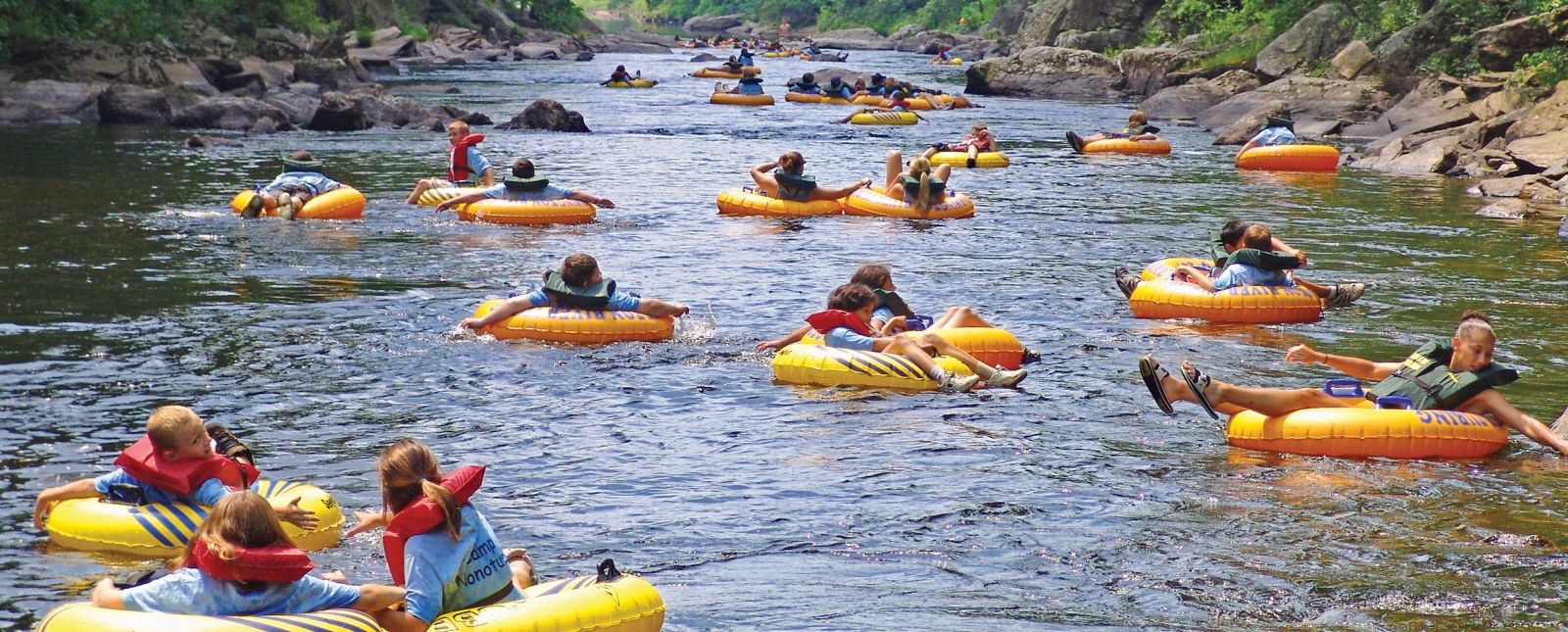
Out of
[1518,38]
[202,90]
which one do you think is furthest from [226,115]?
[1518,38]

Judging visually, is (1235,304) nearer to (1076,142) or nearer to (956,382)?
(956,382)

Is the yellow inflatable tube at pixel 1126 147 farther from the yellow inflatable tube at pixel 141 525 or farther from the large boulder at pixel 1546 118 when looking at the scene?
the yellow inflatable tube at pixel 141 525

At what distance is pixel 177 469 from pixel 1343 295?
1096 centimetres

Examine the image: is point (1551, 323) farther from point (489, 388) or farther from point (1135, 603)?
point (489, 388)

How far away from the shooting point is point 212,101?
109ft

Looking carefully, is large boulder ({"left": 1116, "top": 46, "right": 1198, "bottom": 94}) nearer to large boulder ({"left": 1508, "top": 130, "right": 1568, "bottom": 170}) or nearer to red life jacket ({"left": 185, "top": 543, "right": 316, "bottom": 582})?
large boulder ({"left": 1508, "top": 130, "right": 1568, "bottom": 170})

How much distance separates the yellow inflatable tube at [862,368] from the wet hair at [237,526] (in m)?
6.09

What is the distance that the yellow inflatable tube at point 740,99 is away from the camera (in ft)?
138

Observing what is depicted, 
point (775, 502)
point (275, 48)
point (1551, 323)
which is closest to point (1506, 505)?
point (775, 502)

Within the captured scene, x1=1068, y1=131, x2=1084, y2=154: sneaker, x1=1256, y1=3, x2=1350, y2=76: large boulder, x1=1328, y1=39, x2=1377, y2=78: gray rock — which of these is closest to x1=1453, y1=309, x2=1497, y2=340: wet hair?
x1=1068, y1=131, x2=1084, y2=154: sneaker

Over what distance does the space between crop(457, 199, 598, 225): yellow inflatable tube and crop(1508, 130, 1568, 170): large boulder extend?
14906 mm

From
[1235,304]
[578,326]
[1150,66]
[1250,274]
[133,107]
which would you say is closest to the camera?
[578,326]

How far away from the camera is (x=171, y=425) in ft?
22.0

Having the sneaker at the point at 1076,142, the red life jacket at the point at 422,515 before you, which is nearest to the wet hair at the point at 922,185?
the sneaker at the point at 1076,142
